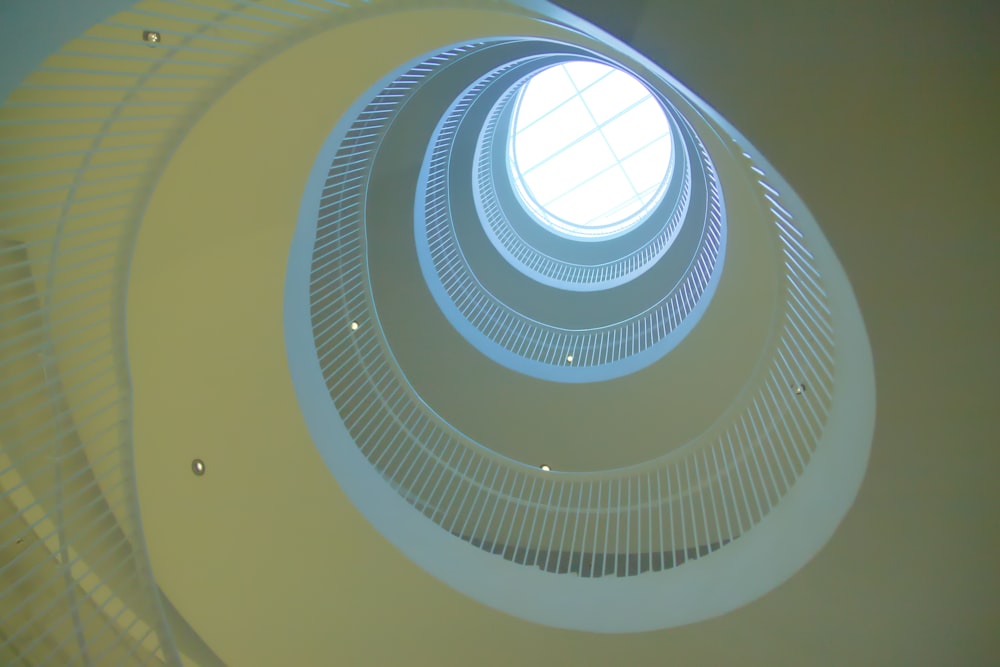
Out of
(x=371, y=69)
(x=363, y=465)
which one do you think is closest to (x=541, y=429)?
(x=363, y=465)

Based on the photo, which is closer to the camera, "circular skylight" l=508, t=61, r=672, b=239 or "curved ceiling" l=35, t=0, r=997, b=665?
"curved ceiling" l=35, t=0, r=997, b=665

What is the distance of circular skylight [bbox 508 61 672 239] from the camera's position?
1206 cm

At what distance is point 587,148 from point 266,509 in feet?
30.8

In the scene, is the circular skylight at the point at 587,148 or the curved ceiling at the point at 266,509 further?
the circular skylight at the point at 587,148

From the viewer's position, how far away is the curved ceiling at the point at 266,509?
507 cm

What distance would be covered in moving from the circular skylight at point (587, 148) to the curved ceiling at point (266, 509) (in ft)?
22.3

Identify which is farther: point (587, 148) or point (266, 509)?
point (587, 148)

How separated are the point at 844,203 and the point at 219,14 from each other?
3.78m

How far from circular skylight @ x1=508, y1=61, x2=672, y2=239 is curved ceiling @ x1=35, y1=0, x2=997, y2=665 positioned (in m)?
6.79

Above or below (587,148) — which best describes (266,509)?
below

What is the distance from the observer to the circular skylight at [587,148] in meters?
12.1

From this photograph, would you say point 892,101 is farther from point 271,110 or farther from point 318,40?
point 271,110

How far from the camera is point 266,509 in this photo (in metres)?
5.84

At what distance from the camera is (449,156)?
30.6 feet
